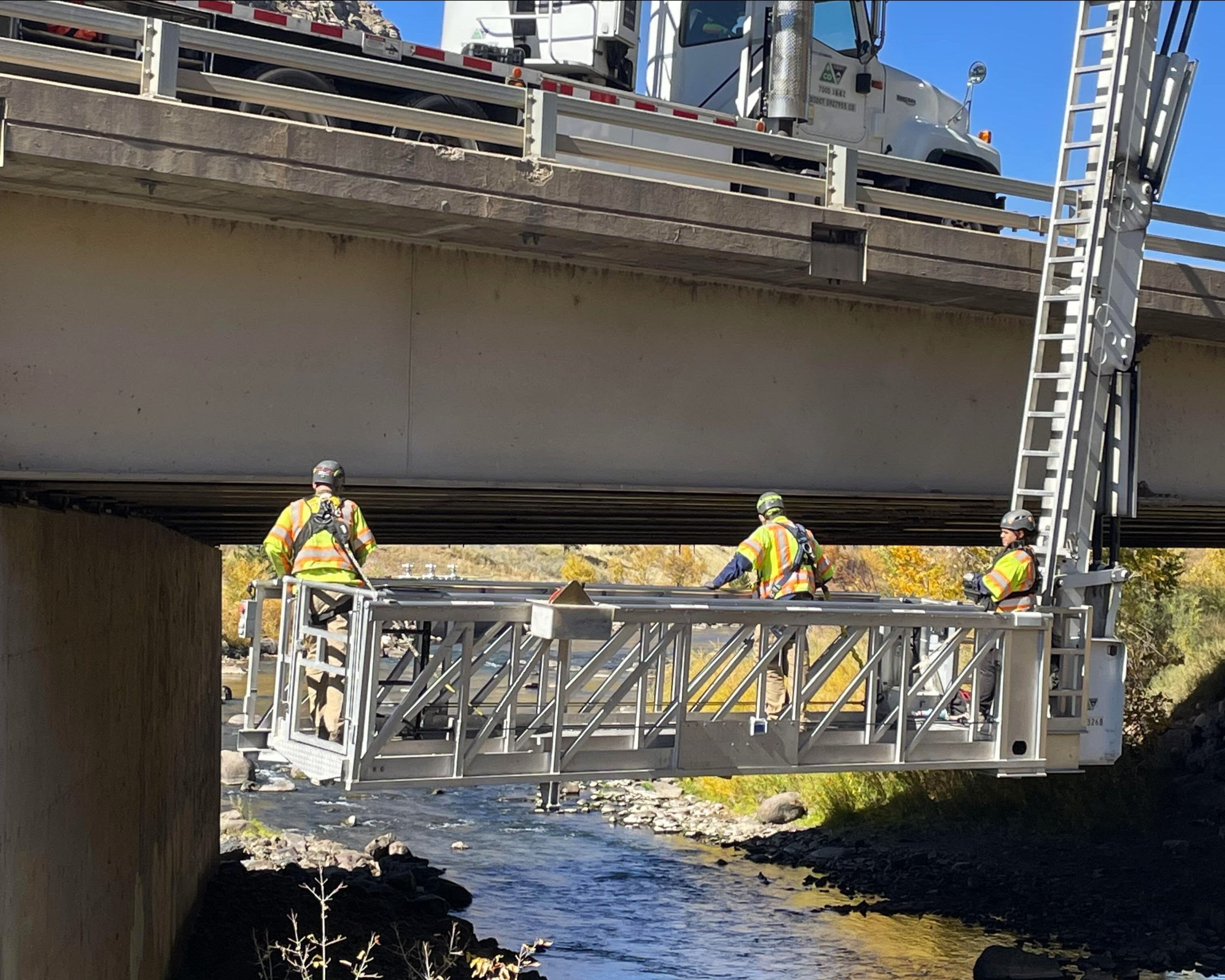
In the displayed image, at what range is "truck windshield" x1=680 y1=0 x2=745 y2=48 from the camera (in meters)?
17.2

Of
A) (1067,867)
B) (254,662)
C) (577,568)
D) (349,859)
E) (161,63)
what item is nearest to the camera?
(161,63)

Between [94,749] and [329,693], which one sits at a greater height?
[329,693]

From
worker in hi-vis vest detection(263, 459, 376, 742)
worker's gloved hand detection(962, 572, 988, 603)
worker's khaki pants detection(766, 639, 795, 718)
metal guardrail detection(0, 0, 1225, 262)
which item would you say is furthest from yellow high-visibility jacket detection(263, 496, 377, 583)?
worker's gloved hand detection(962, 572, 988, 603)

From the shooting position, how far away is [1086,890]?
2002cm

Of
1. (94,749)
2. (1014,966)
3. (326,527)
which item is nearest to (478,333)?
(326,527)

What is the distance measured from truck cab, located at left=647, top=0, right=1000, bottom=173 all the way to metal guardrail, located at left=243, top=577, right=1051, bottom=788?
746 cm

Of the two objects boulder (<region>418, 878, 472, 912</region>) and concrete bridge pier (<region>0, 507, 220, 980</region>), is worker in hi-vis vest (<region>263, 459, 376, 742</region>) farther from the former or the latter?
boulder (<region>418, 878, 472, 912</region>)

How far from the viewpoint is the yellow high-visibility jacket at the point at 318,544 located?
8617 mm

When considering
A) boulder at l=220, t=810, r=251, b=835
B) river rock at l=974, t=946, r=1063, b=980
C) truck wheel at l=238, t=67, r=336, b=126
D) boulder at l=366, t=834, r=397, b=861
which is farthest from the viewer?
boulder at l=220, t=810, r=251, b=835

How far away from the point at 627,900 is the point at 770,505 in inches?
462

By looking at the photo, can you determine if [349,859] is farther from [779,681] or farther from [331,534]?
→ [331,534]

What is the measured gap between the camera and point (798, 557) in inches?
382

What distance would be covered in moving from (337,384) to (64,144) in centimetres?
223

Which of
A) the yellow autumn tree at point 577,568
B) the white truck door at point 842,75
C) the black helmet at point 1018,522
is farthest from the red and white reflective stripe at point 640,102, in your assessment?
the yellow autumn tree at point 577,568
